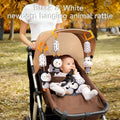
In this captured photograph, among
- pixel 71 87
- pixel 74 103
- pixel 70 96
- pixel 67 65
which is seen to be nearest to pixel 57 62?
pixel 67 65

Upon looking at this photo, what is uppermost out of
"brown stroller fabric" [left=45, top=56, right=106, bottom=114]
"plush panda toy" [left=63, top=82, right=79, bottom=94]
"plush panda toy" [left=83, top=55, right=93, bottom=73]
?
→ "plush panda toy" [left=83, top=55, right=93, bottom=73]

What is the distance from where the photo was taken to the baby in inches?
121

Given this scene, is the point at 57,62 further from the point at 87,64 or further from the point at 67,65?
the point at 87,64

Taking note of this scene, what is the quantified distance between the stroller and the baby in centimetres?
7

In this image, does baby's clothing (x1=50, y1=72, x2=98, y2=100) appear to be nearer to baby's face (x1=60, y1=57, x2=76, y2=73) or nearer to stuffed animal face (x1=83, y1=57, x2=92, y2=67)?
baby's face (x1=60, y1=57, x2=76, y2=73)

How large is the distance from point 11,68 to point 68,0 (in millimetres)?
9199

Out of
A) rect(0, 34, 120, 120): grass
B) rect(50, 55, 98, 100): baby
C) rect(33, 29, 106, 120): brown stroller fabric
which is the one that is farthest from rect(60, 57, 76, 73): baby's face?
rect(0, 34, 120, 120): grass

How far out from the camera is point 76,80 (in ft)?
11.2

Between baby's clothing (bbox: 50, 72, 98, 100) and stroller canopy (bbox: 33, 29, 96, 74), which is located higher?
stroller canopy (bbox: 33, 29, 96, 74)

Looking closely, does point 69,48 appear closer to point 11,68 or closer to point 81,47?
point 81,47

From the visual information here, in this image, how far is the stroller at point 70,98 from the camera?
2.85 metres

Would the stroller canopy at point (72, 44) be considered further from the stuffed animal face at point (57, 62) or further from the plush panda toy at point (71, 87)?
the plush panda toy at point (71, 87)

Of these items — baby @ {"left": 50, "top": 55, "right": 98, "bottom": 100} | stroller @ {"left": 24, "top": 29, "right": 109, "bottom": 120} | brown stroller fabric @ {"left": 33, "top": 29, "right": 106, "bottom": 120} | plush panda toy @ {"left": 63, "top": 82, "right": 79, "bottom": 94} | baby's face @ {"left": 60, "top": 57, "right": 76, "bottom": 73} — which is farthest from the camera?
baby's face @ {"left": 60, "top": 57, "right": 76, "bottom": 73}

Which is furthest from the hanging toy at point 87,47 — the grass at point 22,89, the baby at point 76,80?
the grass at point 22,89
